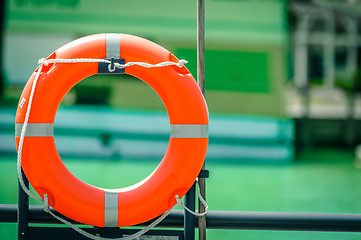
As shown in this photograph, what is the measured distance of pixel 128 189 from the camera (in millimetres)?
1459

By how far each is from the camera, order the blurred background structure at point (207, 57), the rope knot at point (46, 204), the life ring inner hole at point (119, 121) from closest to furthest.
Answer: the rope knot at point (46, 204)
the life ring inner hole at point (119, 121)
the blurred background structure at point (207, 57)

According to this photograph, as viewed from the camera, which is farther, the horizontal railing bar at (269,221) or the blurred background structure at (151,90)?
the blurred background structure at (151,90)

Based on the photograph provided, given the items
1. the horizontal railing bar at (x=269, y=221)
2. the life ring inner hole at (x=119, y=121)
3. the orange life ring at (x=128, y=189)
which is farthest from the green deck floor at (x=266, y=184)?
the orange life ring at (x=128, y=189)

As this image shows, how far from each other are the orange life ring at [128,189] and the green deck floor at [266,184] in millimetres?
1418

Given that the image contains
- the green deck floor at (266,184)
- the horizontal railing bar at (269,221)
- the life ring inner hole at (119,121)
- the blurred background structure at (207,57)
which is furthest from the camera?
the blurred background structure at (207,57)

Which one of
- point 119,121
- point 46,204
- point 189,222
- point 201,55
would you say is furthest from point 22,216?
point 119,121

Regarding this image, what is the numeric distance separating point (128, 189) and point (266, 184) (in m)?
3.13

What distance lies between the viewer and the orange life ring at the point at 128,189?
1.40m

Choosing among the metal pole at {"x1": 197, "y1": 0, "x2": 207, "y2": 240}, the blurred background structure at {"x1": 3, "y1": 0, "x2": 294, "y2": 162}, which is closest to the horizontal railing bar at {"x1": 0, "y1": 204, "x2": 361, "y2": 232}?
the metal pole at {"x1": 197, "y1": 0, "x2": 207, "y2": 240}

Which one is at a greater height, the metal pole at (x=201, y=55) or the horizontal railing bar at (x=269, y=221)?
the metal pole at (x=201, y=55)

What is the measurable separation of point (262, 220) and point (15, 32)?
226 inches

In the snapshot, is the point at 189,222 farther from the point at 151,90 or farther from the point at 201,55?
the point at 151,90

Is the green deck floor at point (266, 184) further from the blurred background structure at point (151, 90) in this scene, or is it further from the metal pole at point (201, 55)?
the metal pole at point (201, 55)

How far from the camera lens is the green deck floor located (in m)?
3.39
